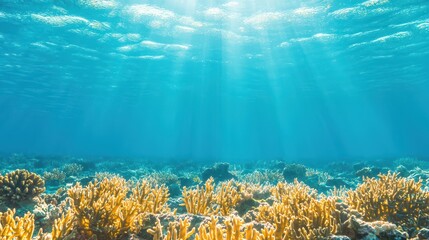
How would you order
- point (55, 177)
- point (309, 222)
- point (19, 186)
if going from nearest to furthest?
point (309, 222)
point (19, 186)
point (55, 177)

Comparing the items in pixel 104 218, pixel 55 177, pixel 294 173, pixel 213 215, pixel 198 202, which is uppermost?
pixel 213 215

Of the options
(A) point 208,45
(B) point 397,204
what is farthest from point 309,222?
(A) point 208,45

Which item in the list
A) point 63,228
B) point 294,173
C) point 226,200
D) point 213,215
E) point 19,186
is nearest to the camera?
point 63,228

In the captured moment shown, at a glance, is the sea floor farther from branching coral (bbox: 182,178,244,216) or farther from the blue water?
the blue water

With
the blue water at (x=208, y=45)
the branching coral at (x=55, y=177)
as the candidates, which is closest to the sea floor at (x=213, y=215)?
the branching coral at (x=55, y=177)

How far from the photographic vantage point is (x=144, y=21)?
2120cm

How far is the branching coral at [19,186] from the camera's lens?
21.2 ft

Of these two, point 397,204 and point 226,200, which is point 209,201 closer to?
point 226,200

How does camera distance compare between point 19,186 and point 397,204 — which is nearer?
point 397,204

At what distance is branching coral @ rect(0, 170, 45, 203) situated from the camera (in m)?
6.47

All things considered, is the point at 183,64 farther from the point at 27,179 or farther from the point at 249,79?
the point at 27,179

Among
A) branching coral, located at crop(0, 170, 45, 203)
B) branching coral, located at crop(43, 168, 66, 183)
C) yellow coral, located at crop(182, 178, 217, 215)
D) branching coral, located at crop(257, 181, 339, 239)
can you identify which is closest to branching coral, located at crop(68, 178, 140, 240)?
yellow coral, located at crop(182, 178, 217, 215)

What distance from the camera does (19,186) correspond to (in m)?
6.71

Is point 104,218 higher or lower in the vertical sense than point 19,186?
higher
